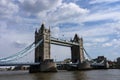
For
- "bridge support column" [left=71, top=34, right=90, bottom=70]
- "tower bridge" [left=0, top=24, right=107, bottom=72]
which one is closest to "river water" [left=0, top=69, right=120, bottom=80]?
"tower bridge" [left=0, top=24, right=107, bottom=72]

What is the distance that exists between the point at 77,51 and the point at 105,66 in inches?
788

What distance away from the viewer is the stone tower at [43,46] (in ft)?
370

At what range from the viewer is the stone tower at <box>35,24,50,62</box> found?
370ft

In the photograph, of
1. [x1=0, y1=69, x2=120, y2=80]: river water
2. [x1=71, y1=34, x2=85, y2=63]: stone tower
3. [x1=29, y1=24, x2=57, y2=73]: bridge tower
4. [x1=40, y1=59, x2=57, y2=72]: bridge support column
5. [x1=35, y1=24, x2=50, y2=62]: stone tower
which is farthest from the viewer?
[x1=71, y1=34, x2=85, y2=63]: stone tower

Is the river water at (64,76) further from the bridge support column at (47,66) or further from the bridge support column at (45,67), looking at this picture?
the bridge support column at (45,67)


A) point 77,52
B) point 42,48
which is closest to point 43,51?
point 42,48

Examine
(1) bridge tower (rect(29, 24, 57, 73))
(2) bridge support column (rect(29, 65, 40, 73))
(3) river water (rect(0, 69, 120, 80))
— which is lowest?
(3) river water (rect(0, 69, 120, 80))

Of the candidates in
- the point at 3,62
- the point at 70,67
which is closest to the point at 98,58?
the point at 70,67

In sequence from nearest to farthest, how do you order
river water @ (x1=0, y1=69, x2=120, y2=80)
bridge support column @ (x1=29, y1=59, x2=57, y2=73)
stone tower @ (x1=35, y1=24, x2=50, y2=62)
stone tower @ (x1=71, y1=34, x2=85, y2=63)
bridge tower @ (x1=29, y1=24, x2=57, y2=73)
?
river water @ (x1=0, y1=69, x2=120, y2=80)
bridge support column @ (x1=29, y1=59, x2=57, y2=73)
bridge tower @ (x1=29, y1=24, x2=57, y2=73)
stone tower @ (x1=35, y1=24, x2=50, y2=62)
stone tower @ (x1=71, y1=34, x2=85, y2=63)

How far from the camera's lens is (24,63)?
9369cm

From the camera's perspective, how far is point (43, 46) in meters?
113

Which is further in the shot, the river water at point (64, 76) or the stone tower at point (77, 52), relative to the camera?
the stone tower at point (77, 52)

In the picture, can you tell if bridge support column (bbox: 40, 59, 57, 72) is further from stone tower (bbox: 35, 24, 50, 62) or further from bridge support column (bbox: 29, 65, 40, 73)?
stone tower (bbox: 35, 24, 50, 62)

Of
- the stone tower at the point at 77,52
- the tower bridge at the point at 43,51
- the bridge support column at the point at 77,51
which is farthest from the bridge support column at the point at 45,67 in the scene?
the stone tower at the point at 77,52
